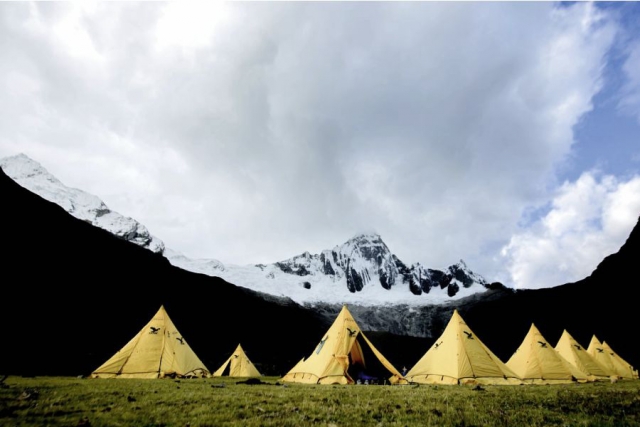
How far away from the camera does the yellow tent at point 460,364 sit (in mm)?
22469

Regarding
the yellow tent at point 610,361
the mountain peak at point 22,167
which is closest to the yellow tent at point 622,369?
the yellow tent at point 610,361

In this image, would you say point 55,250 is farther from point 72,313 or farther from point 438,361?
point 438,361

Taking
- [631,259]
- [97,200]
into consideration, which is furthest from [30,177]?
[631,259]

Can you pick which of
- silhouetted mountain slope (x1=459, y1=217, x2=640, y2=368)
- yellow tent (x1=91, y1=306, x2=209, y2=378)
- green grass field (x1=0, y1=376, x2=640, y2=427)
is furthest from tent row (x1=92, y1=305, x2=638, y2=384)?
silhouetted mountain slope (x1=459, y1=217, x2=640, y2=368)

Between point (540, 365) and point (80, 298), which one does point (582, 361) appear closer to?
point (540, 365)

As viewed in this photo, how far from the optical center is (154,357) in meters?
24.4

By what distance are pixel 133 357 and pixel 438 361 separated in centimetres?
2289

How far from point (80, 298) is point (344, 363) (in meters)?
58.6

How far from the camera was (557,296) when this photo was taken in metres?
123

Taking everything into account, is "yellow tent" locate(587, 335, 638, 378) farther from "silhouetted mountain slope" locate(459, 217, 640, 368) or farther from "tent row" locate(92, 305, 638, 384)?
"silhouetted mountain slope" locate(459, 217, 640, 368)

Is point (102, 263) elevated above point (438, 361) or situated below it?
above

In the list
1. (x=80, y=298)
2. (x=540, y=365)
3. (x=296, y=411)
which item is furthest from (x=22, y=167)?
(x=540, y=365)

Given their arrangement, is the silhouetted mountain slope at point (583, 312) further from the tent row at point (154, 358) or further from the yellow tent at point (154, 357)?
the yellow tent at point (154, 357)

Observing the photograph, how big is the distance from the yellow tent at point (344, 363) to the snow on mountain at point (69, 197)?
7383 inches
